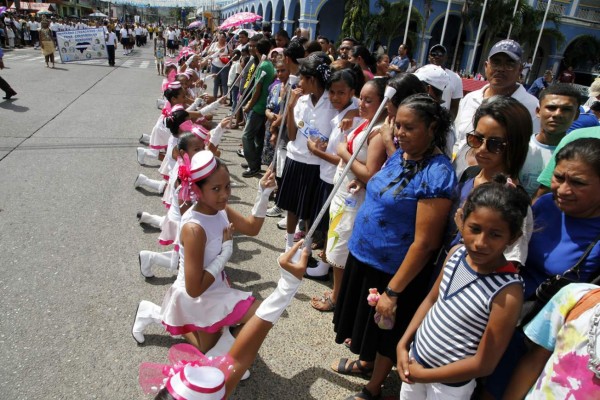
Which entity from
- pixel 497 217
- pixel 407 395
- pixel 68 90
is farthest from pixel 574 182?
pixel 68 90

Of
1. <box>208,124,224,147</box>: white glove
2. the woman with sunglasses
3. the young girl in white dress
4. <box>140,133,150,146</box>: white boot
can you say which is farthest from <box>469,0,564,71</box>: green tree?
the young girl in white dress

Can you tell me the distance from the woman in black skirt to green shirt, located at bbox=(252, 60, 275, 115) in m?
1.96

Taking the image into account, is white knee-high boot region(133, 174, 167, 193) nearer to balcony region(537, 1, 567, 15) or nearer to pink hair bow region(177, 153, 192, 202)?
pink hair bow region(177, 153, 192, 202)

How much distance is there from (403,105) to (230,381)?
1.53 meters

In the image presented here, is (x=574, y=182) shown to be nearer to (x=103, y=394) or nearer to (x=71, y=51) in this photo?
(x=103, y=394)

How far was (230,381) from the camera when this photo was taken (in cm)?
168

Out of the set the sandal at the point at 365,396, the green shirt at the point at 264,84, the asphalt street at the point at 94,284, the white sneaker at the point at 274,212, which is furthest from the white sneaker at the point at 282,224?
the sandal at the point at 365,396

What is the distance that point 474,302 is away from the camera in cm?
162

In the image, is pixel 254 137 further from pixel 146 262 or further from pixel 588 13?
pixel 588 13

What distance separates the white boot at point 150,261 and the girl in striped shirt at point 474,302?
2.32 m

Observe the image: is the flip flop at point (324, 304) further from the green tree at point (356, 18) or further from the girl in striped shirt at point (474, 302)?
the green tree at point (356, 18)

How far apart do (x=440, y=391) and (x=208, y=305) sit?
139 cm

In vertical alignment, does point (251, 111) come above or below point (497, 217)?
below

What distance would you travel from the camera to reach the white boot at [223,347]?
2.51 metres
